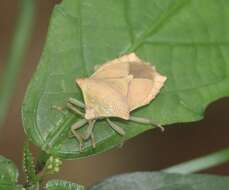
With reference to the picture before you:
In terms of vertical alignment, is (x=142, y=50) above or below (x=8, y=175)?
above

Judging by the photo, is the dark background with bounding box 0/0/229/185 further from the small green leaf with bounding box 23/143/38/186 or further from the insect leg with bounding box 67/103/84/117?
the small green leaf with bounding box 23/143/38/186

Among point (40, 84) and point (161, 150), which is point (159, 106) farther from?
point (161, 150)

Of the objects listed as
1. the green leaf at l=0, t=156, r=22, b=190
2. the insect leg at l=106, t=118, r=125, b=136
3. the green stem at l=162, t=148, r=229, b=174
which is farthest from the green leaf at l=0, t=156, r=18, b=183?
the green stem at l=162, t=148, r=229, b=174

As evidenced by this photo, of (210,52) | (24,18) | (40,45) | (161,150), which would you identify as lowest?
(161,150)

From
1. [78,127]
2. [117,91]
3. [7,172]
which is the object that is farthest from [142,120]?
[7,172]

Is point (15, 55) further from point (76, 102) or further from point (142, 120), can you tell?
point (142, 120)

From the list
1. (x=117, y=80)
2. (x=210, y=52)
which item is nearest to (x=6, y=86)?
(x=117, y=80)
